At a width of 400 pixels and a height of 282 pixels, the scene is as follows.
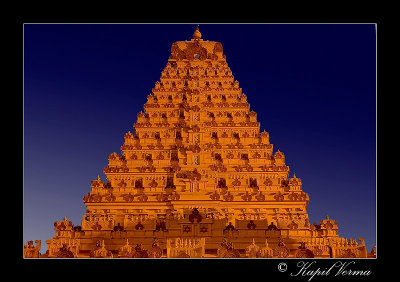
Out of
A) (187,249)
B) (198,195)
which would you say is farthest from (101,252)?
(198,195)

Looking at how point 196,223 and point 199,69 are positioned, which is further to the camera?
point 199,69

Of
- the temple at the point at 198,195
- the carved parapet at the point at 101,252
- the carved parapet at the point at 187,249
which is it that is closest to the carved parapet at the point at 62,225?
the temple at the point at 198,195

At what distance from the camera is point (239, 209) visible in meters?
50.9

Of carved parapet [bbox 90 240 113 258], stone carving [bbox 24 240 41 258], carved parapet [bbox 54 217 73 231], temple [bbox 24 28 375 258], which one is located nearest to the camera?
carved parapet [bbox 90 240 113 258]

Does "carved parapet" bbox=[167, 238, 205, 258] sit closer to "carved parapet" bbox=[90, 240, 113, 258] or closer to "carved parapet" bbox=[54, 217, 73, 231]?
"carved parapet" bbox=[90, 240, 113, 258]

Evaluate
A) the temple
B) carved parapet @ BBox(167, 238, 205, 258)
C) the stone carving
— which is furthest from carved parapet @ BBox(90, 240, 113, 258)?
carved parapet @ BBox(167, 238, 205, 258)

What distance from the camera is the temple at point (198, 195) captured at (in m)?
46.4

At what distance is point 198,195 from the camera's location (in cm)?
4997

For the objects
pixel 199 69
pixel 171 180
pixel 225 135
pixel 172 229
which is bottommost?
pixel 172 229

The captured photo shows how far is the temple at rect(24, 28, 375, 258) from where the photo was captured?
46.4 m
